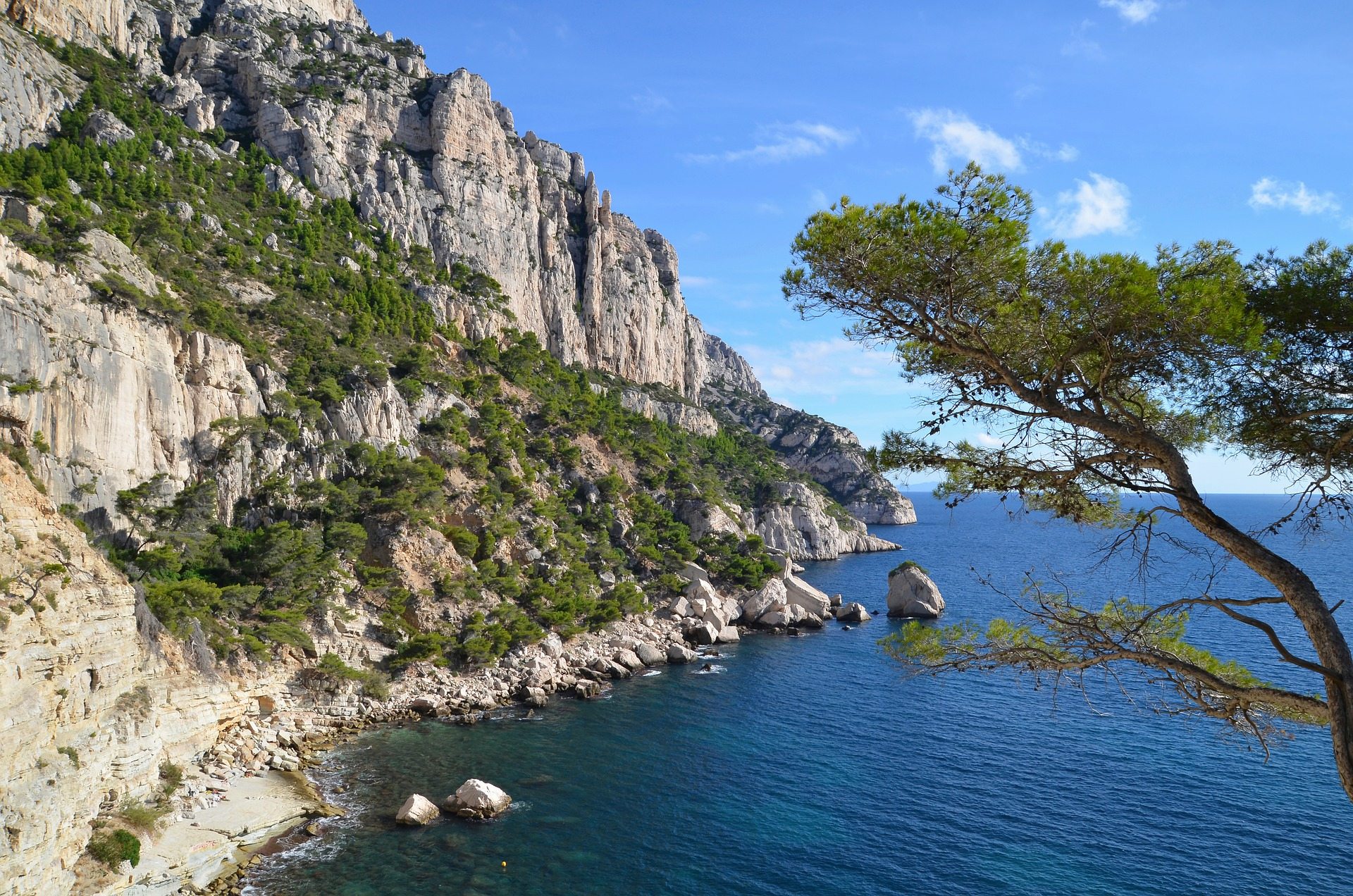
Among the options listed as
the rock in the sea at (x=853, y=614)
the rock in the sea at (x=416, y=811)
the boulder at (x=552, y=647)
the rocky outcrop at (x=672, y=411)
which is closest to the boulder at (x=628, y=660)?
the boulder at (x=552, y=647)

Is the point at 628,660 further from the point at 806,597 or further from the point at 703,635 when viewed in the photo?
the point at 806,597

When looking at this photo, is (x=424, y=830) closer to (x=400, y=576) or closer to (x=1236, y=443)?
(x=400, y=576)

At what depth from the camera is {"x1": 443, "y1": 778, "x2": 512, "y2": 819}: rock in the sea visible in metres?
23.7

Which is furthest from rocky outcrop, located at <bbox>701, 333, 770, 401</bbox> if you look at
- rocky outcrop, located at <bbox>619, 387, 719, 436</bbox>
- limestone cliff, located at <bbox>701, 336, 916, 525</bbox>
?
rocky outcrop, located at <bbox>619, 387, 719, 436</bbox>

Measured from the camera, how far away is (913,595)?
58.0m

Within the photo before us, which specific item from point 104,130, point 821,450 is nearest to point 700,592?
point 104,130

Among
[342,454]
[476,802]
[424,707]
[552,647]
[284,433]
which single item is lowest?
[424,707]

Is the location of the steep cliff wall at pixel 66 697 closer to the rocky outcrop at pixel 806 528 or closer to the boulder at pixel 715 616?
the boulder at pixel 715 616

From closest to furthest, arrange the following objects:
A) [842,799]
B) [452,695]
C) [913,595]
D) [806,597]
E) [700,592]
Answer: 1. [842,799]
2. [452,695]
3. [700,592]
4. [913,595]
5. [806,597]

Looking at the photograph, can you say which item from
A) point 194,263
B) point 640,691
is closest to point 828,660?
point 640,691

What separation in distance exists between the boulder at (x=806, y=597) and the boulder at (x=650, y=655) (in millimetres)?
15748

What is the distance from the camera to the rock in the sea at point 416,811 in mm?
23031

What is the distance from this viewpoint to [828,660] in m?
45.3

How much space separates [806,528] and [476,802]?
72.8m
